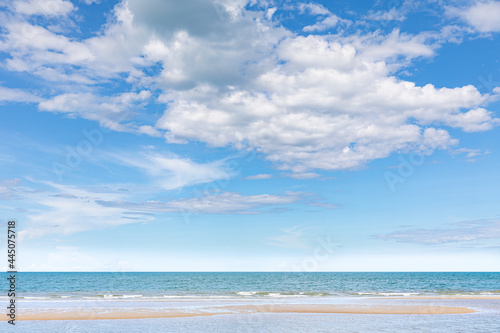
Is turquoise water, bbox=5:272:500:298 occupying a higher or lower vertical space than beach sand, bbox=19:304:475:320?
lower

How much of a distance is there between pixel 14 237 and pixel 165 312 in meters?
14.6

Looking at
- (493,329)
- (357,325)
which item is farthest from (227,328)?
(493,329)

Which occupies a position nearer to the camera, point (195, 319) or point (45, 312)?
point (195, 319)

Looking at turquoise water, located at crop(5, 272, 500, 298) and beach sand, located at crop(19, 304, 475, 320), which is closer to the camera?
beach sand, located at crop(19, 304, 475, 320)

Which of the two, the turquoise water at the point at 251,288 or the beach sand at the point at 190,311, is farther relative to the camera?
the turquoise water at the point at 251,288

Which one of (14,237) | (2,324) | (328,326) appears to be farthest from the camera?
(2,324)

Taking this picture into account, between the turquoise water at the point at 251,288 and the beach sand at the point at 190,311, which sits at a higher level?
the beach sand at the point at 190,311

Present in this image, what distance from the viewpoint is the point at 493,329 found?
25938 millimetres

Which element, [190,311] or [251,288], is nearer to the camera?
[190,311]

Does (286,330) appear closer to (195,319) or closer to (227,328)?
(227,328)

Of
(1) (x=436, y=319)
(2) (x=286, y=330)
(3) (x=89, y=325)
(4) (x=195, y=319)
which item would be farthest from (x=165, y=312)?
(1) (x=436, y=319)

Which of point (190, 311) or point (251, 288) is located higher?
point (190, 311)

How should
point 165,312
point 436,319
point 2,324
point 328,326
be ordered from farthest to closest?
1. point 165,312
2. point 436,319
3. point 2,324
4. point 328,326

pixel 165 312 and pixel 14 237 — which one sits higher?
pixel 14 237
